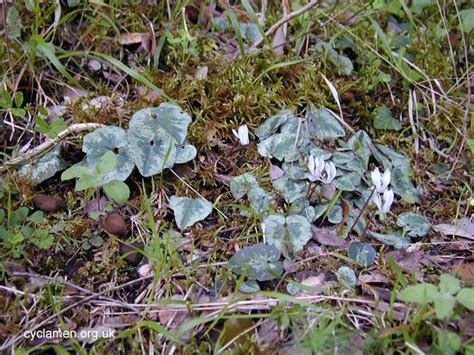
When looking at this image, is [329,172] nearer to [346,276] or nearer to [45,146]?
[346,276]

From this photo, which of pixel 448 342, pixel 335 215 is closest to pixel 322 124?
pixel 335 215

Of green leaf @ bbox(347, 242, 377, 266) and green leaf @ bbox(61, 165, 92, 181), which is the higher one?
green leaf @ bbox(61, 165, 92, 181)

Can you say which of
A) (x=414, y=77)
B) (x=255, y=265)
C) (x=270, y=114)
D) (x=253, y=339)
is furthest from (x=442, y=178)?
(x=253, y=339)

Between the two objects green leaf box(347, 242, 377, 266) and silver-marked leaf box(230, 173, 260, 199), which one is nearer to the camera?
green leaf box(347, 242, 377, 266)

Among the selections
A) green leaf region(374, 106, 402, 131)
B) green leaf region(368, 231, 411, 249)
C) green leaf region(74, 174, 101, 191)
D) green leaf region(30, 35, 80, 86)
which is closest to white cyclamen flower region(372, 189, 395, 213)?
green leaf region(368, 231, 411, 249)

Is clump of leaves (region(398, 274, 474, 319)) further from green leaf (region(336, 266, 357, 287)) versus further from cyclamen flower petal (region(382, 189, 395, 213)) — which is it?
cyclamen flower petal (region(382, 189, 395, 213))

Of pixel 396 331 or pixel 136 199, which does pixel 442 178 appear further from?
pixel 136 199

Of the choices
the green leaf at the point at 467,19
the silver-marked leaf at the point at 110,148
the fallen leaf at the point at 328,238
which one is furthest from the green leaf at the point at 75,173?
the green leaf at the point at 467,19

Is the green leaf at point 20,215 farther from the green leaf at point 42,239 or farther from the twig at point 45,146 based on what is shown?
the twig at point 45,146
